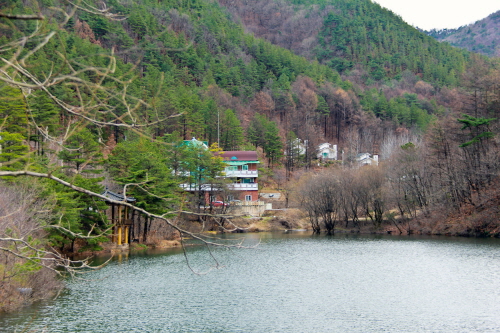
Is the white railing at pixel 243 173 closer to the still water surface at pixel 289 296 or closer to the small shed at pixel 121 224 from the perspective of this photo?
the small shed at pixel 121 224

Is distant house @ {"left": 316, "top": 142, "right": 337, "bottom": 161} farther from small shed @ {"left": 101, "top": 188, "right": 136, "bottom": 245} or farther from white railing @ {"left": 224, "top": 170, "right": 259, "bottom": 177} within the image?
small shed @ {"left": 101, "top": 188, "right": 136, "bottom": 245}

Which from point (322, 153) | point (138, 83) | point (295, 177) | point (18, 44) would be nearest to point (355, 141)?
point (322, 153)

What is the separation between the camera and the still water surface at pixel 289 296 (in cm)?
1497

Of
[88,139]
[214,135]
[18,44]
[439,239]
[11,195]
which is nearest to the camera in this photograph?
[18,44]

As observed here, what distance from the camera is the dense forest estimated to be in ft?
13.9

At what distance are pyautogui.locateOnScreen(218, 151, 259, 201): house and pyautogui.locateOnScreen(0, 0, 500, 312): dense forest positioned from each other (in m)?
2.83

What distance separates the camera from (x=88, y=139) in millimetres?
30750

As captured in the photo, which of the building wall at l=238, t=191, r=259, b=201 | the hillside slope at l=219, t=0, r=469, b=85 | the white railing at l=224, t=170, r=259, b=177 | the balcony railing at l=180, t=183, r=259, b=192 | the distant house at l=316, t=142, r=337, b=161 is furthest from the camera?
the hillside slope at l=219, t=0, r=469, b=85

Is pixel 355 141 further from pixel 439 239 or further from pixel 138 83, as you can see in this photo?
pixel 439 239

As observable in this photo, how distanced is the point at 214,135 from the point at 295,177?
12422 mm

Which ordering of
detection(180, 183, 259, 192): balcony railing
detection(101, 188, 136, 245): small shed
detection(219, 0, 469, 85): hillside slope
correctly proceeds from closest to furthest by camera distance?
detection(101, 188, 136, 245): small shed, detection(180, 183, 259, 192): balcony railing, detection(219, 0, 469, 85): hillside slope

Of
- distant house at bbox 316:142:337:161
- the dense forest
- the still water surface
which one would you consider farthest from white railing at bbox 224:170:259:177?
distant house at bbox 316:142:337:161

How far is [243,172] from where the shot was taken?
55375 mm

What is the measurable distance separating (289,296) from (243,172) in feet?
121
